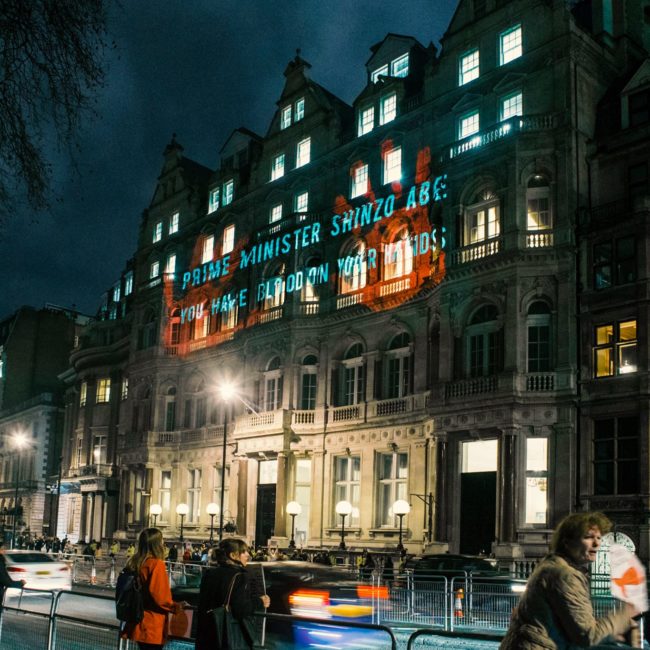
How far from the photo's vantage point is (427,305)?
39.4 metres

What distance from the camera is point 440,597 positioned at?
22141mm

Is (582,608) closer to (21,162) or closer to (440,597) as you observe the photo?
(21,162)

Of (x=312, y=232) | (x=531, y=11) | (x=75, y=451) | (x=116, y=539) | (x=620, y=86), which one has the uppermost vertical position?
(x=531, y=11)

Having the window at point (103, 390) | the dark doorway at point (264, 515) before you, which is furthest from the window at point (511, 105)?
the window at point (103, 390)

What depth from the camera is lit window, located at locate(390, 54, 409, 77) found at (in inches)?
1753

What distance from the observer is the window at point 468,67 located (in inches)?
1569

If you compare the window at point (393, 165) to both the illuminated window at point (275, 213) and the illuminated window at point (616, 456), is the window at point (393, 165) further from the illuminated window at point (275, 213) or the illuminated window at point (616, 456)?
the illuminated window at point (616, 456)

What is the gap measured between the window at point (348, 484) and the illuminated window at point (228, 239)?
15.9m

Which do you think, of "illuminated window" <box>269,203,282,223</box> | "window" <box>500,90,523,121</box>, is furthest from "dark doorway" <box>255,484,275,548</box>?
"window" <box>500,90,523,121</box>

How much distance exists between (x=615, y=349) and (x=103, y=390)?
4311 cm

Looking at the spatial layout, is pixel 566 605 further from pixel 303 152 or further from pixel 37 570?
pixel 303 152

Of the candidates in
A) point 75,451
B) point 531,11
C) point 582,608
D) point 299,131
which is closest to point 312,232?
point 299,131

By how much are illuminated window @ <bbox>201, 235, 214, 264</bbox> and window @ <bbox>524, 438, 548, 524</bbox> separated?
2633 cm

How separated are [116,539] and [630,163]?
37937 millimetres
